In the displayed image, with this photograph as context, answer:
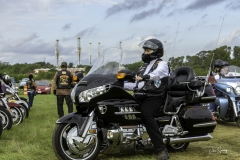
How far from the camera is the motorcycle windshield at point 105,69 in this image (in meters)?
5.36

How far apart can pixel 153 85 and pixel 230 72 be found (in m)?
5.32

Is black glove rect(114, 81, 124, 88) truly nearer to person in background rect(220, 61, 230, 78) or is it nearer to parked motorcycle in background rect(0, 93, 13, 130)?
parked motorcycle in background rect(0, 93, 13, 130)

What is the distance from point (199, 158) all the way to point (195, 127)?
0.51 m

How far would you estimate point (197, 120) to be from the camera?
19.2ft

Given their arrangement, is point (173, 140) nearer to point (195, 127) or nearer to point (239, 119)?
point (195, 127)

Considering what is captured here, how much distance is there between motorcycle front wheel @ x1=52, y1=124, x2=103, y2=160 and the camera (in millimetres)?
5184

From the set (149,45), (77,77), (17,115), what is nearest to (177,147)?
(149,45)

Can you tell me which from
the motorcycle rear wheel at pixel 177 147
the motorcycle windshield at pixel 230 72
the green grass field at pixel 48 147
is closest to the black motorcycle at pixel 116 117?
the green grass field at pixel 48 147

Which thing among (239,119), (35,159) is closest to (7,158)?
(35,159)

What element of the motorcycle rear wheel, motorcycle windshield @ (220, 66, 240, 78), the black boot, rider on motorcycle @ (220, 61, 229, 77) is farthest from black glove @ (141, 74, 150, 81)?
rider on motorcycle @ (220, 61, 229, 77)

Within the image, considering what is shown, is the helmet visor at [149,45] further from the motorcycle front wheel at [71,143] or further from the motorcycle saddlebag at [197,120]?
the motorcycle front wheel at [71,143]

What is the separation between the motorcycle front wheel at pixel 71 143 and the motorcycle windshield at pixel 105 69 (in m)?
0.67

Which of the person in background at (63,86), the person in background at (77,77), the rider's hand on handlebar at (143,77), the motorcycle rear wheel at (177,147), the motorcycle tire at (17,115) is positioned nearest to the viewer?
the rider's hand on handlebar at (143,77)

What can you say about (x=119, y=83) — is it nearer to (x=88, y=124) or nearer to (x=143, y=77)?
(x=143, y=77)
